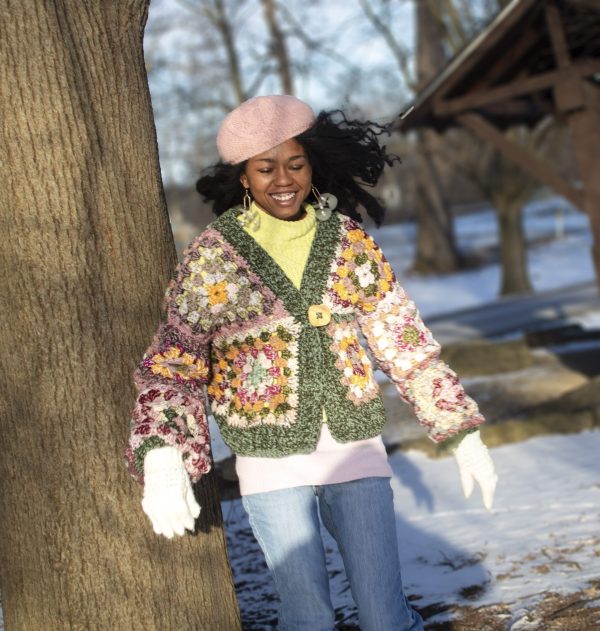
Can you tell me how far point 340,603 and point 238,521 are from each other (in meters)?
1.45

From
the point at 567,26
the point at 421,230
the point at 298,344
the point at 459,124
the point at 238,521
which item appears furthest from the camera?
the point at 421,230

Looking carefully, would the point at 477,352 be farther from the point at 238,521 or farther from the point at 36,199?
the point at 36,199

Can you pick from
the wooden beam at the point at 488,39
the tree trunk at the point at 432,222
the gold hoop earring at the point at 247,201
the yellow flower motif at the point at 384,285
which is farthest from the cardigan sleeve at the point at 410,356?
the tree trunk at the point at 432,222

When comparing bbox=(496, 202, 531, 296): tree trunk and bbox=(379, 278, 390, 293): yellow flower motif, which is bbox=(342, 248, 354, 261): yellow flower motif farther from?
bbox=(496, 202, 531, 296): tree trunk

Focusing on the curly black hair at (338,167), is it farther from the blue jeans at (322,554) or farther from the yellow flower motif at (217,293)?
the blue jeans at (322,554)

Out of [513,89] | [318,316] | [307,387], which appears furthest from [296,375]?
[513,89]

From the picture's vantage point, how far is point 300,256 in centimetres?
288

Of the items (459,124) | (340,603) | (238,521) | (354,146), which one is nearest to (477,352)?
(459,124)

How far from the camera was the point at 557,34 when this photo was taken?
938 centimetres

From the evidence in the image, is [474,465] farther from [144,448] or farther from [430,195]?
[430,195]

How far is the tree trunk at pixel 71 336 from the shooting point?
2.81 meters

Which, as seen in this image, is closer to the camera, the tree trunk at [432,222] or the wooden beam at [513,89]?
the wooden beam at [513,89]

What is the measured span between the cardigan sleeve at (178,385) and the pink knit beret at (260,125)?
0.35 m

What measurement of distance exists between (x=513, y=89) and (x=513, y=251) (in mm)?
11882
